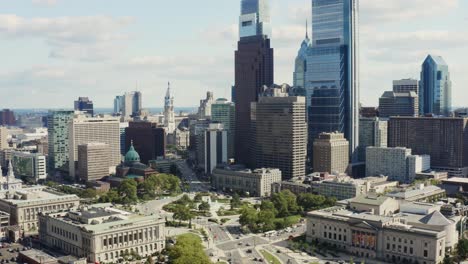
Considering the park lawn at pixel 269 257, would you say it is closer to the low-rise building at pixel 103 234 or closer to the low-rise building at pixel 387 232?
the low-rise building at pixel 387 232

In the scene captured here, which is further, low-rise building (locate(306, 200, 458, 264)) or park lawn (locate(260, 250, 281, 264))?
park lawn (locate(260, 250, 281, 264))

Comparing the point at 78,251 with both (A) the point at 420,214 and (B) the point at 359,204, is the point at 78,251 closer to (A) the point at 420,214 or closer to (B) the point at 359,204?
(B) the point at 359,204

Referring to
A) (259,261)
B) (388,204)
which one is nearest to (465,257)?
(388,204)

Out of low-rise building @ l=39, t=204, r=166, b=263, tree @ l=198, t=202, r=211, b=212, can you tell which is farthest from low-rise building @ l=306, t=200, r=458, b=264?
tree @ l=198, t=202, r=211, b=212

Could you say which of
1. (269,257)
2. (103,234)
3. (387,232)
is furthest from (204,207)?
(387,232)

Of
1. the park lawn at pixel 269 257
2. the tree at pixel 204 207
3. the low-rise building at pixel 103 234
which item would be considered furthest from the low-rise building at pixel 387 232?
the tree at pixel 204 207

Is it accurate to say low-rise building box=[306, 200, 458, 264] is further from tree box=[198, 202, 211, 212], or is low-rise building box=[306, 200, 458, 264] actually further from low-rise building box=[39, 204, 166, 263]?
tree box=[198, 202, 211, 212]
